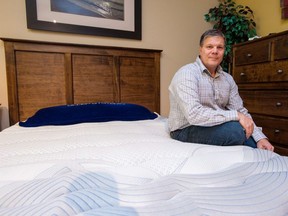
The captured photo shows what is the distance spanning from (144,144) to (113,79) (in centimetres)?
137

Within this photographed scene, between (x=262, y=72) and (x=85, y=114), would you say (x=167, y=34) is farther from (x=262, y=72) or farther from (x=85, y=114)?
(x=85, y=114)

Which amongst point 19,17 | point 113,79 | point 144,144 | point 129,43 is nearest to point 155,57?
point 129,43

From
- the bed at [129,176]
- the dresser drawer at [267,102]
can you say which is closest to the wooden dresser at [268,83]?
the dresser drawer at [267,102]

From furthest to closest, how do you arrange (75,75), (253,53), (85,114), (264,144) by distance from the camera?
1. (75,75)
2. (253,53)
3. (85,114)
4. (264,144)

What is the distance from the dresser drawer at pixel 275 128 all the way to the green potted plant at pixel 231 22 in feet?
2.77

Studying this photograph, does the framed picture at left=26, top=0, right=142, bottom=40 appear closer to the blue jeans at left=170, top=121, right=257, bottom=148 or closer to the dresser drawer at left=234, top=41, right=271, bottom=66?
the dresser drawer at left=234, top=41, right=271, bottom=66

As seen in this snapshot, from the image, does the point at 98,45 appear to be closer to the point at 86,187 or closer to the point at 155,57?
the point at 155,57

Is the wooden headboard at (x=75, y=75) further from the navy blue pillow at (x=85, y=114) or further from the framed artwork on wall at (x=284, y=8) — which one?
the framed artwork on wall at (x=284, y=8)

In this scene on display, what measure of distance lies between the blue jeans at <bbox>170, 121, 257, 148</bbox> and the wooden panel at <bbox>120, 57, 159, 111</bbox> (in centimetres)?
125

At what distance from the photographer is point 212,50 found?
3.89 ft

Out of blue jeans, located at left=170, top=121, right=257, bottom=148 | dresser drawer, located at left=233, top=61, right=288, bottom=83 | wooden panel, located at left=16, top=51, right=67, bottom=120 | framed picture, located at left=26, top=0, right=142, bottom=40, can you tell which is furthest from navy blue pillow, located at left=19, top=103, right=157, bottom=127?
dresser drawer, located at left=233, top=61, right=288, bottom=83

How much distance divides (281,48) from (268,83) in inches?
11.6

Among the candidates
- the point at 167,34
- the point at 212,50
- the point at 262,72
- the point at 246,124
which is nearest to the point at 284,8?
the point at 262,72

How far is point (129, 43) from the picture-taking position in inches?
90.7
